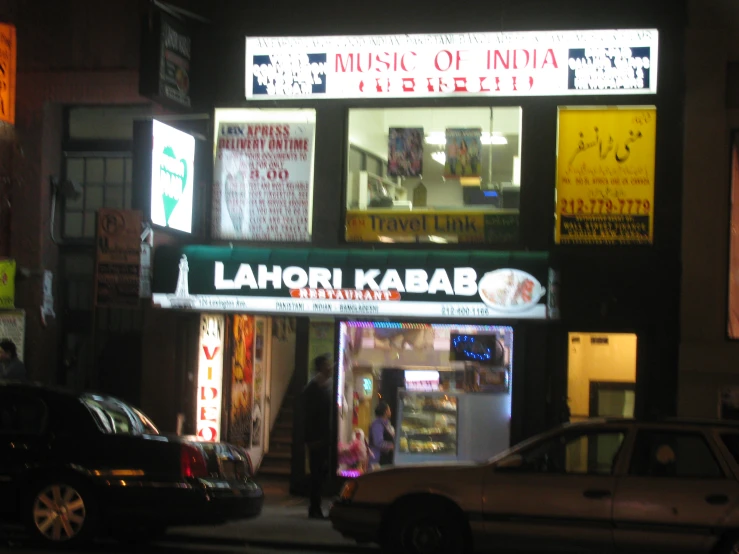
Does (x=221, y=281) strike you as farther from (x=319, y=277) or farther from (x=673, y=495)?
(x=673, y=495)

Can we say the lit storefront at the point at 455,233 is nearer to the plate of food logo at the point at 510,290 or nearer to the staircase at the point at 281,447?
the plate of food logo at the point at 510,290

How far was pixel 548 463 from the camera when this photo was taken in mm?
9273

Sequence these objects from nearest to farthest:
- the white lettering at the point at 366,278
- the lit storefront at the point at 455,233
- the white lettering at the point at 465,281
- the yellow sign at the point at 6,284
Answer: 1. the white lettering at the point at 465,281
2. the white lettering at the point at 366,278
3. the lit storefront at the point at 455,233
4. the yellow sign at the point at 6,284

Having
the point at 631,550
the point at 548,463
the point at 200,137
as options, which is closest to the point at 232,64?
the point at 200,137

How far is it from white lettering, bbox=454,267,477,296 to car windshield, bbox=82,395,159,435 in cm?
432

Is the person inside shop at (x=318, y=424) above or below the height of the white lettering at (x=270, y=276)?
below

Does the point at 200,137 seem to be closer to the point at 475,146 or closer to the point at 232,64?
the point at 232,64

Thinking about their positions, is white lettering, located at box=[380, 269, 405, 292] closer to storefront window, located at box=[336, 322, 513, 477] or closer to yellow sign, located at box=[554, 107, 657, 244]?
storefront window, located at box=[336, 322, 513, 477]

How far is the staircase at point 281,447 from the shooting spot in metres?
15.9

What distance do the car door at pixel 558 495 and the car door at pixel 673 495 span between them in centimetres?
15

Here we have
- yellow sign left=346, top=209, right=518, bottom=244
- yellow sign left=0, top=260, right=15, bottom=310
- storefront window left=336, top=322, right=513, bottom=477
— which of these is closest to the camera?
storefront window left=336, top=322, right=513, bottom=477

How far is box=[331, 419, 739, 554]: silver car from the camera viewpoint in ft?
29.0

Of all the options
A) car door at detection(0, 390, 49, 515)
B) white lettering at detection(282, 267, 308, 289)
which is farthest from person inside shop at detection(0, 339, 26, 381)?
car door at detection(0, 390, 49, 515)

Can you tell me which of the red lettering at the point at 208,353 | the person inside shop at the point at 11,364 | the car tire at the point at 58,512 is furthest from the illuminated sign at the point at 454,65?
the car tire at the point at 58,512
